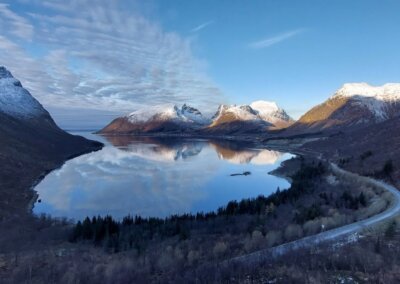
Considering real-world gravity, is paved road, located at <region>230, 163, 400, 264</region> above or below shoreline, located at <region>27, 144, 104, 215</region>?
above

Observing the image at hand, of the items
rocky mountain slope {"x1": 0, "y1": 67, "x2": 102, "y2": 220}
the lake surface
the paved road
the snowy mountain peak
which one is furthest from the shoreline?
the snowy mountain peak

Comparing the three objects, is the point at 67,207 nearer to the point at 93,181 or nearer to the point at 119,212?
the point at 119,212

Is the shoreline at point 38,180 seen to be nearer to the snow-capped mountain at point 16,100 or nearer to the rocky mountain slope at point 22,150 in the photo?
the rocky mountain slope at point 22,150

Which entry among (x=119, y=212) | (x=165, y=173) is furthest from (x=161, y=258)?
(x=165, y=173)

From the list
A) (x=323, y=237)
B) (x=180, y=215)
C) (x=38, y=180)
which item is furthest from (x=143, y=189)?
(x=323, y=237)

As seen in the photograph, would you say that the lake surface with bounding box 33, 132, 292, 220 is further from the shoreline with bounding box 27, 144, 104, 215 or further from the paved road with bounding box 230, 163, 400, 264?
the paved road with bounding box 230, 163, 400, 264

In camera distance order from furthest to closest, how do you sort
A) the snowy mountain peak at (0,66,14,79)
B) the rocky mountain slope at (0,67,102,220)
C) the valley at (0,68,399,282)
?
the snowy mountain peak at (0,66,14,79), the rocky mountain slope at (0,67,102,220), the valley at (0,68,399,282)

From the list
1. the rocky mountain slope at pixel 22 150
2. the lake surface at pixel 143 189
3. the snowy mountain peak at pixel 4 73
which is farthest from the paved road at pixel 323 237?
the snowy mountain peak at pixel 4 73
